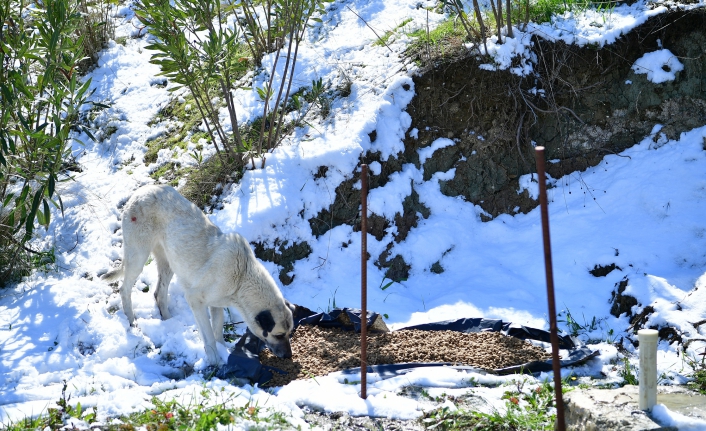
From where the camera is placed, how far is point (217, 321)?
622 cm

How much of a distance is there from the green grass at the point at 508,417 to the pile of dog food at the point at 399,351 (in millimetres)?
690

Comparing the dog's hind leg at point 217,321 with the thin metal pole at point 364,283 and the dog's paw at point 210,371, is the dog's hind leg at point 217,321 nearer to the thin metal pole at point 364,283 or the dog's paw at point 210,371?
the dog's paw at point 210,371

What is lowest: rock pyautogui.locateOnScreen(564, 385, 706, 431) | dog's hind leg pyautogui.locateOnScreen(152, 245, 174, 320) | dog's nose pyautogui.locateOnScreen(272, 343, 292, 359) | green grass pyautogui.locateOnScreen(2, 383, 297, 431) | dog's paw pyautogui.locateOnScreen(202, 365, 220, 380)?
green grass pyautogui.locateOnScreen(2, 383, 297, 431)

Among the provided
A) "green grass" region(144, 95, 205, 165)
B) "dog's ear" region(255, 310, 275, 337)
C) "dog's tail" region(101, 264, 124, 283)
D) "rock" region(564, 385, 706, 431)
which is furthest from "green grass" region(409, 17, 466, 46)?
"rock" region(564, 385, 706, 431)

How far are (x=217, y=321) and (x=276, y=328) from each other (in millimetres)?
900

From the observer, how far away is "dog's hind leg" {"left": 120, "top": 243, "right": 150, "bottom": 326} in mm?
6246

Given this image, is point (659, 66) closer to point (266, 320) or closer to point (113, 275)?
point (266, 320)

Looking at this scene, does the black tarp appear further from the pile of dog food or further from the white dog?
the white dog

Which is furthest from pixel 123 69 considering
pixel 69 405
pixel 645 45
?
pixel 645 45

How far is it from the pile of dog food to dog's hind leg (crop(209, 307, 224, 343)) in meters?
0.55

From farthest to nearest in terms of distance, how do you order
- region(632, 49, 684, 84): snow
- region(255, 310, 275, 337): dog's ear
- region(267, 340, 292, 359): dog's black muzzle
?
region(632, 49, 684, 84): snow, region(267, 340, 292, 359): dog's black muzzle, region(255, 310, 275, 337): dog's ear

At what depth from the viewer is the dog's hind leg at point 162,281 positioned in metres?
6.51

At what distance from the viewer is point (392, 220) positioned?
25.8 feet

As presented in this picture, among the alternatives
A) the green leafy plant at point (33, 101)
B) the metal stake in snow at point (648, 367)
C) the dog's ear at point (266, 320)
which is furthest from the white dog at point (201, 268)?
the metal stake in snow at point (648, 367)
